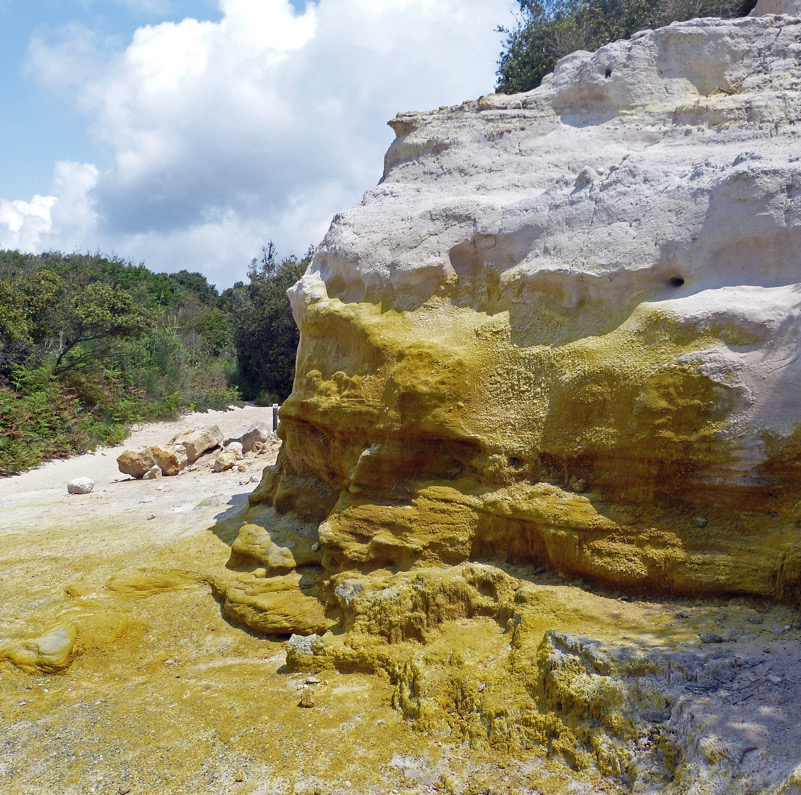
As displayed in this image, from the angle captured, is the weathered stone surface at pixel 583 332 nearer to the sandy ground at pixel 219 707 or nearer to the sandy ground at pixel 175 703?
the sandy ground at pixel 219 707

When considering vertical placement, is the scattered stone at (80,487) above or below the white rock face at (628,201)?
below

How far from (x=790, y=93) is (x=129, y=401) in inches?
536

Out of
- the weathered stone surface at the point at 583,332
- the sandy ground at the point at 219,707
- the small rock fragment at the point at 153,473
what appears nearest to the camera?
the sandy ground at the point at 219,707

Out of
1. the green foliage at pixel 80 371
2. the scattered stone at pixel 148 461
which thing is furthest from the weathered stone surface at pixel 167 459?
the green foliage at pixel 80 371

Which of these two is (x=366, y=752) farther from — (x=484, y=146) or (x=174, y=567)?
(x=484, y=146)

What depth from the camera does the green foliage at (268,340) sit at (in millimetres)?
20281

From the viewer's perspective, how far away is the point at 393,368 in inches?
182

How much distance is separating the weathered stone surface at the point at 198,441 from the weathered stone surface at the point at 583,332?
5455 millimetres

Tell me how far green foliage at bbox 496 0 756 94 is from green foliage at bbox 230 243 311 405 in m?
9.74

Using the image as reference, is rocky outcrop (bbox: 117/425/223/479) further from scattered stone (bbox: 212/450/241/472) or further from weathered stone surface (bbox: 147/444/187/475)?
scattered stone (bbox: 212/450/241/472)

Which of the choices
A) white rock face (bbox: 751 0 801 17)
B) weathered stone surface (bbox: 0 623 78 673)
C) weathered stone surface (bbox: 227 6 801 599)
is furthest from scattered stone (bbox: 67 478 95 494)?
white rock face (bbox: 751 0 801 17)

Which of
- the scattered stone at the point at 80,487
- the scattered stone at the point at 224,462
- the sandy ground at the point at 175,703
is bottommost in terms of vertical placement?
the sandy ground at the point at 175,703

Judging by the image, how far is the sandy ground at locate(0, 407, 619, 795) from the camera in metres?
2.96

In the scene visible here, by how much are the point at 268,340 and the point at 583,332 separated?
688 inches
